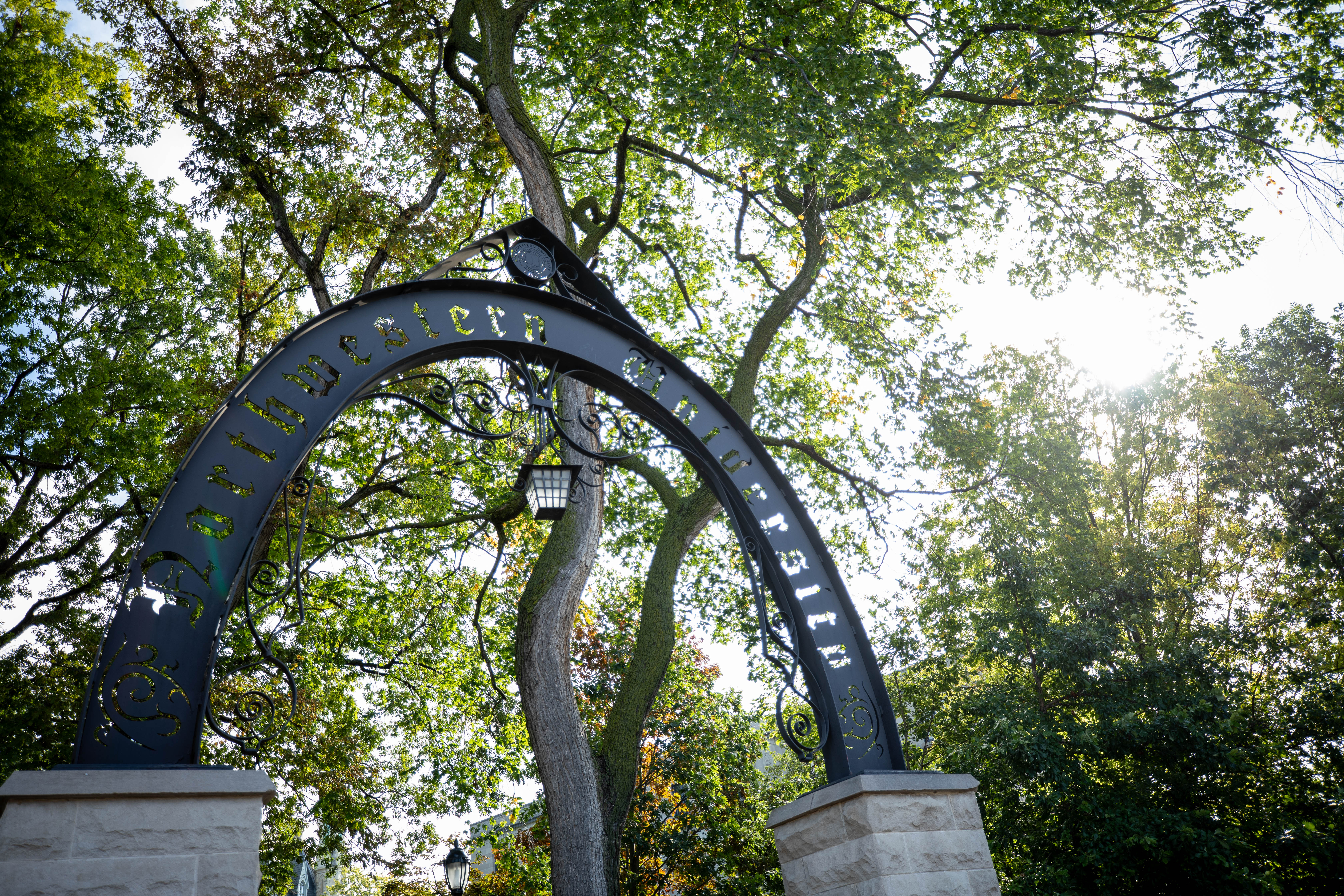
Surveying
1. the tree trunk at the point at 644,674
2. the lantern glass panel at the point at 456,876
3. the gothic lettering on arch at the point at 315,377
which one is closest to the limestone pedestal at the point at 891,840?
the tree trunk at the point at 644,674

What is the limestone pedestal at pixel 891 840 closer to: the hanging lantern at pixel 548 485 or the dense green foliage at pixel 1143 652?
the hanging lantern at pixel 548 485

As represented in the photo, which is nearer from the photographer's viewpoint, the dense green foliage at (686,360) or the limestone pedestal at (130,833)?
the limestone pedestal at (130,833)

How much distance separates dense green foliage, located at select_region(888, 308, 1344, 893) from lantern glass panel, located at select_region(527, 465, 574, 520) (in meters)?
6.38

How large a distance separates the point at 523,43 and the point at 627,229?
9.39 ft

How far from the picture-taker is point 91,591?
11.3 meters

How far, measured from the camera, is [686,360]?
1216cm

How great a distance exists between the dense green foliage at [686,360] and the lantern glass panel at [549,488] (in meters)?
2.96

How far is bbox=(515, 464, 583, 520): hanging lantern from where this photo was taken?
4559 millimetres

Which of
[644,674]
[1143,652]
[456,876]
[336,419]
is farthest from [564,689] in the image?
[1143,652]

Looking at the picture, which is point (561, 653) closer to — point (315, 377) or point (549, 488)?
point (549, 488)

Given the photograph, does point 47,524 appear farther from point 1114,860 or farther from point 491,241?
point 1114,860

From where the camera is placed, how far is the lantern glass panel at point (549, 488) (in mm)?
4566

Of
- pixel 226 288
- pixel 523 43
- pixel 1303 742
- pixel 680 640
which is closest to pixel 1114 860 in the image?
pixel 1303 742

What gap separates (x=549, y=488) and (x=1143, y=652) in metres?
12.1
